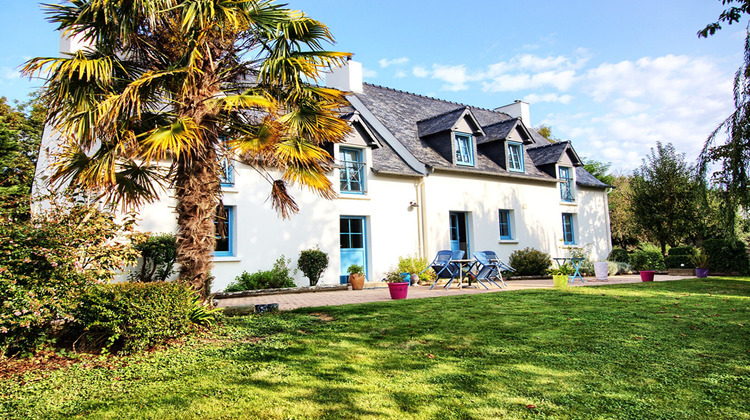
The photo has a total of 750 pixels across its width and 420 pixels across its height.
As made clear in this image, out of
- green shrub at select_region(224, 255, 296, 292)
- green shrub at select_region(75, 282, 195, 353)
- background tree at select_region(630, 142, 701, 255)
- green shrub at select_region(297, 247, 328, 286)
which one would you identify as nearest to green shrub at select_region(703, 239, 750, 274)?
background tree at select_region(630, 142, 701, 255)

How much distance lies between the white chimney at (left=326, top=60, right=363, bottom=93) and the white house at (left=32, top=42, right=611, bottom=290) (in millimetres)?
44

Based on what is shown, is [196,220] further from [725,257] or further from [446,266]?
[725,257]

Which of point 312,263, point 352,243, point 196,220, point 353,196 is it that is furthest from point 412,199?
point 196,220

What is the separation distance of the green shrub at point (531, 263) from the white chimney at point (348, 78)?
8914 millimetres

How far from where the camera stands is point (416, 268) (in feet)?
49.0

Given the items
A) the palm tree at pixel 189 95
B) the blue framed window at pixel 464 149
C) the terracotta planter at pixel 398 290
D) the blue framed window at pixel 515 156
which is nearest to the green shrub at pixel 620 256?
the blue framed window at pixel 515 156

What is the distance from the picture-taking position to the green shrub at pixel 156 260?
418 inches

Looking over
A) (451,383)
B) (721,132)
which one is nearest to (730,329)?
(451,383)

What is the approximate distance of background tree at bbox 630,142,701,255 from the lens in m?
19.5

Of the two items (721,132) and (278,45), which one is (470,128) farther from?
(278,45)

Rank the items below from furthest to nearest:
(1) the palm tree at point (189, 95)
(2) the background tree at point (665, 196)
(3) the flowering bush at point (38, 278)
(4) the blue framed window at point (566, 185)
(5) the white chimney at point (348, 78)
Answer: (4) the blue framed window at point (566, 185) → (2) the background tree at point (665, 196) → (5) the white chimney at point (348, 78) → (1) the palm tree at point (189, 95) → (3) the flowering bush at point (38, 278)

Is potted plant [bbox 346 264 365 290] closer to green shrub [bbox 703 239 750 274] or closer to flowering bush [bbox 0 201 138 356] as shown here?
flowering bush [bbox 0 201 138 356]

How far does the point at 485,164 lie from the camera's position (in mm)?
18609

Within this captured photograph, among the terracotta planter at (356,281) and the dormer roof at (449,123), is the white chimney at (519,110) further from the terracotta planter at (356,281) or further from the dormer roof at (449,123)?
the terracotta planter at (356,281)
